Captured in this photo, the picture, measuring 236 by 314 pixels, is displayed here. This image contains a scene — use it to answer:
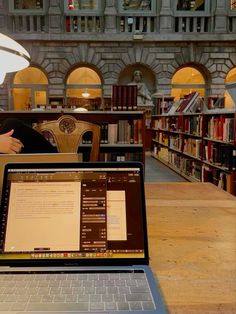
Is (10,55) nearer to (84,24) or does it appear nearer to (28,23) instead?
(84,24)

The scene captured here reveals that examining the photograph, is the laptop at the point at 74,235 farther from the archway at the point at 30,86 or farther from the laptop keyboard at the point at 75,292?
the archway at the point at 30,86

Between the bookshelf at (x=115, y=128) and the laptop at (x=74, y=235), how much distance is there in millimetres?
3509

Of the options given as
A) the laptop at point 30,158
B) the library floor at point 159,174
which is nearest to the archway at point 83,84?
the library floor at point 159,174

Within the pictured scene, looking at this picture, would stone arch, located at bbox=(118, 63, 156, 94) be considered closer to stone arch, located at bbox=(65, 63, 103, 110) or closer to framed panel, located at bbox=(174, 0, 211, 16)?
stone arch, located at bbox=(65, 63, 103, 110)

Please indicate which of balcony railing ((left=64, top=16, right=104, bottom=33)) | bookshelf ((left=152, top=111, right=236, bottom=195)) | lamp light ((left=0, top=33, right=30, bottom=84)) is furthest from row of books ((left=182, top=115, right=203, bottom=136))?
balcony railing ((left=64, top=16, right=104, bottom=33))

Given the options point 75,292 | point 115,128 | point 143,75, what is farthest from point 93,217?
point 143,75

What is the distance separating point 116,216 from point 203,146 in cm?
529

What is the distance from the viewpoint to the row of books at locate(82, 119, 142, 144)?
4.46 meters

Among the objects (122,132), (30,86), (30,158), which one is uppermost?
(30,86)

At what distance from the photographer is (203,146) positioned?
19.6 feet

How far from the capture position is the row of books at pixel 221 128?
4.75m

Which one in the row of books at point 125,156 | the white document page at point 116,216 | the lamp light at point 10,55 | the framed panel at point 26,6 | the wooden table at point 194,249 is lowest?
the wooden table at point 194,249

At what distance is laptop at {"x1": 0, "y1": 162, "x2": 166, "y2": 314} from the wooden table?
68 mm

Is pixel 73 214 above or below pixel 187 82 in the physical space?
below
